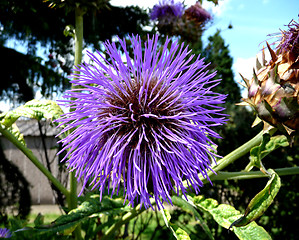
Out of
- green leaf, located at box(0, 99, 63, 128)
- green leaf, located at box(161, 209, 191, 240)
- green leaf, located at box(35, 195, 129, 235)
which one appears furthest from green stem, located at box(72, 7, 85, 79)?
green leaf, located at box(161, 209, 191, 240)

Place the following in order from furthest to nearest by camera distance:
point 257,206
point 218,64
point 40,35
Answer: point 40,35 → point 218,64 → point 257,206

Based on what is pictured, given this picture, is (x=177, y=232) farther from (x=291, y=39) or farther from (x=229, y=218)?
(x=291, y=39)

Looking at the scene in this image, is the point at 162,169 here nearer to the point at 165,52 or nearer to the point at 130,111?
the point at 130,111

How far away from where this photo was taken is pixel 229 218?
0.84 meters

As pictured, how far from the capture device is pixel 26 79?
3604mm

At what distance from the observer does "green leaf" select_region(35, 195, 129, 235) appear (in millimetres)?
749

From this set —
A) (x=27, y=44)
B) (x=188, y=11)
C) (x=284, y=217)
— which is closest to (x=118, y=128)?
(x=188, y=11)

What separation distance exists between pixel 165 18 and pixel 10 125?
1245mm

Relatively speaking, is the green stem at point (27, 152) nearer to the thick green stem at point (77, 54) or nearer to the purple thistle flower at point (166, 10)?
the thick green stem at point (77, 54)

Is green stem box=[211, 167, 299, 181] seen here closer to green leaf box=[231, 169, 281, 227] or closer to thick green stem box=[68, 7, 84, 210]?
green leaf box=[231, 169, 281, 227]

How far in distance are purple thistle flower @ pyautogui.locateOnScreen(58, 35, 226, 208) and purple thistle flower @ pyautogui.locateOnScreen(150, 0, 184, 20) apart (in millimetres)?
1248

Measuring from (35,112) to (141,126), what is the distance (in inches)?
17.1

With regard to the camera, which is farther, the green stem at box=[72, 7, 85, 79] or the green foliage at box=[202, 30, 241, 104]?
the green foliage at box=[202, 30, 241, 104]

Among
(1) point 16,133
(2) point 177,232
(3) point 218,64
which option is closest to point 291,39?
(2) point 177,232
